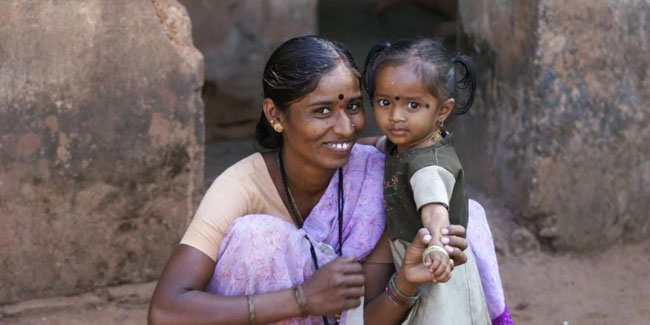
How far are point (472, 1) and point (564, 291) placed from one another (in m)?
1.26

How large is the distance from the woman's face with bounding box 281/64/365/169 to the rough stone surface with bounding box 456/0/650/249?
157cm

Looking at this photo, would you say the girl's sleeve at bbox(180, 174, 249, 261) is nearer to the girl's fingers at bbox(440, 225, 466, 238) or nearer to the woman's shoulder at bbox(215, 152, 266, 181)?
the woman's shoulder at bbox(215, 152, 266, 181)

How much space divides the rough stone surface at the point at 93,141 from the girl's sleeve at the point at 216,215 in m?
0.99

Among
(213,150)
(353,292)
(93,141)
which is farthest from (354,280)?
(213,150)

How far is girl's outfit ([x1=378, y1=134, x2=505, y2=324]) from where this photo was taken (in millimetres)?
3082

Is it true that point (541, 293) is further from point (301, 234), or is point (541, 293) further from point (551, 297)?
point (301, 234)

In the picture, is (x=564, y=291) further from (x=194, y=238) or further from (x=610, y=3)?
(x=194, y=238)

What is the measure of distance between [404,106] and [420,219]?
30 centimetres

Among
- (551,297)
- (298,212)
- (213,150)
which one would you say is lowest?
(551,297)

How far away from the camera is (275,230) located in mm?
3322

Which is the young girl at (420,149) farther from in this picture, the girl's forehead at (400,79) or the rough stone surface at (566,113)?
the rough stone surface at (566,113)

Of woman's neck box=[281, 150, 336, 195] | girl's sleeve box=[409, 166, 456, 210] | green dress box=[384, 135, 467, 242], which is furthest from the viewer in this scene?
woman's neck box=[281, 150, 336, 195]

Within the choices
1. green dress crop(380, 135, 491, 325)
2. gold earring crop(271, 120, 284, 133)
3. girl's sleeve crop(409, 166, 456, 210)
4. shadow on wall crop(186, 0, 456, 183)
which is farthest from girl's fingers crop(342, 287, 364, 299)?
shadow on wall crop(186, 0, 456, 183)

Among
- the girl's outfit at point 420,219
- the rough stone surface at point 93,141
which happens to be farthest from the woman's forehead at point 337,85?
the rough stone surface at point 93,141
